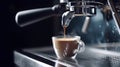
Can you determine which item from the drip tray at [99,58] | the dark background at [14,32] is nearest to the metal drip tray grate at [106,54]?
the drip tray at [99,58]

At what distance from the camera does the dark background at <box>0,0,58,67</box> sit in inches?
45.8

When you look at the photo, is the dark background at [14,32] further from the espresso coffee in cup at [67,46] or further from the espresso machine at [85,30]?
the espresso coffee in cup at [67,46]

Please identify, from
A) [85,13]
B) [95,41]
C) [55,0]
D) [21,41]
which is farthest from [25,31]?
[85,13]

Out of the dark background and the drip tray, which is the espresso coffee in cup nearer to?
the drip tray

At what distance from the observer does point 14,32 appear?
3.88 feet

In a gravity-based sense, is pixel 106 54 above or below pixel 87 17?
below

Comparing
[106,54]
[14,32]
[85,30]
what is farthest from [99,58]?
[14,32]

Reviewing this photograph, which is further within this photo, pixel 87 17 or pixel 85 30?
pixel 85 30

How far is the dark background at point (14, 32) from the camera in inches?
45.8

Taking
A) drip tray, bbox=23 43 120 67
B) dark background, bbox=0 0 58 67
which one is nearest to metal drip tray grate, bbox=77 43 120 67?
drip tray, bbox=23 43 120 67

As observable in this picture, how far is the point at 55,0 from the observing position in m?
1.25

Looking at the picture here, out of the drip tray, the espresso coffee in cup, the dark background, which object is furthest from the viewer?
the dark background

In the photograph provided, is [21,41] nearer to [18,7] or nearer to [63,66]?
[18,7]

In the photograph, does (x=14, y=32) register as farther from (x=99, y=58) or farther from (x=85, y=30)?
(x=99, y=58)
